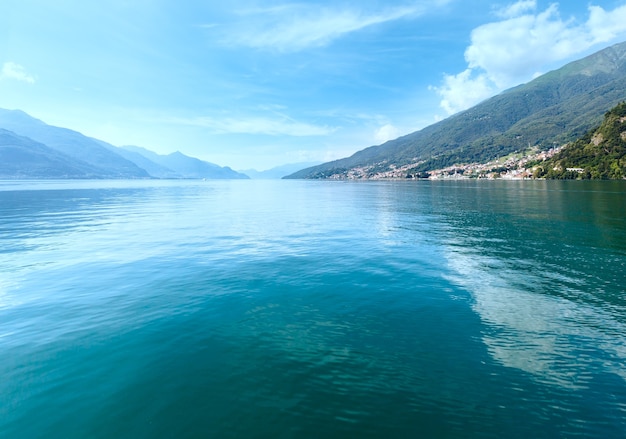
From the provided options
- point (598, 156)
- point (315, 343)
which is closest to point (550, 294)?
point (315, 343)

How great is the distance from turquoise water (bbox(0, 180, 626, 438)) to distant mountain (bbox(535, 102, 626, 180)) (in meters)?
164

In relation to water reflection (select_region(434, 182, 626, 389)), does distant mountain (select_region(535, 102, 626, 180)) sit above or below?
above

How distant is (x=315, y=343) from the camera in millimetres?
12828

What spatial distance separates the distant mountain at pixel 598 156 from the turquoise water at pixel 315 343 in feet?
538

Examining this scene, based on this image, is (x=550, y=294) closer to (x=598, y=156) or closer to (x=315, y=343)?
(x=315, y=343)

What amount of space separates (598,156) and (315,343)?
215968 mm

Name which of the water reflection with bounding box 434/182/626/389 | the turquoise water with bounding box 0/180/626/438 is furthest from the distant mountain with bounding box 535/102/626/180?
the turquoise water with bounding box 0/180/626/438

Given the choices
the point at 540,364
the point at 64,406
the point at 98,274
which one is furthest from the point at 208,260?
the point at 540,364

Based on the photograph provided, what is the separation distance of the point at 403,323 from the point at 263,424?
330 inches

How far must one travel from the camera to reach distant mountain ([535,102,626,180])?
14334 cm

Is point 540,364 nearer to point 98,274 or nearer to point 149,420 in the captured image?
point 149,420

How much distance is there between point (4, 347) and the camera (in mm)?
12812

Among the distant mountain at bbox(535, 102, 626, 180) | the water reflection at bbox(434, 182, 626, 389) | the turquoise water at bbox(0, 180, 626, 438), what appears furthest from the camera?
the distant mountain at bbox(535, 102, 626, 180)

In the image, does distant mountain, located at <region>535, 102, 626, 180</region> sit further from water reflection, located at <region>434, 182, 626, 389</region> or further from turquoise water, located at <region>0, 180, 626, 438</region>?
turquoise water, located at <region>0, 180, 626, 438</region>
